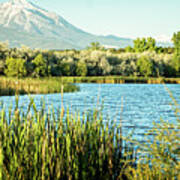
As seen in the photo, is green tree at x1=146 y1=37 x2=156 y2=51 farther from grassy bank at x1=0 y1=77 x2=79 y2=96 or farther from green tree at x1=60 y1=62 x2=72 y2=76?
grassy bank at x1=0 y1=77 x2=79 y2=96

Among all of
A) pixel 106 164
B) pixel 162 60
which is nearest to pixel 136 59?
pixel 162 60

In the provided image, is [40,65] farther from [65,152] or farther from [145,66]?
[65,152]

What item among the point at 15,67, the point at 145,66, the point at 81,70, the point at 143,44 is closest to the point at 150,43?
the point at 143,44

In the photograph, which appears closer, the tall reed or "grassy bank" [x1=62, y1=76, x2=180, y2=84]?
the tall reed

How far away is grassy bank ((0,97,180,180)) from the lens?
11.7 ft

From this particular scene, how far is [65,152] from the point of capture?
4.24 m

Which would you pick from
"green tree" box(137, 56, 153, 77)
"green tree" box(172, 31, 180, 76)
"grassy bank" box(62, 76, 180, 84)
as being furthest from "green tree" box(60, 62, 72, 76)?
"green tree" box(172, 31, 180, 76)

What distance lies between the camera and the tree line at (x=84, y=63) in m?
46.7

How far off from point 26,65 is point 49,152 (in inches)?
1731

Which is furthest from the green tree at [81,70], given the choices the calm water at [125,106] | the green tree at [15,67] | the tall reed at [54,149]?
the tall reed at [54,149]

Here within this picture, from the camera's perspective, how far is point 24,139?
13.1ft

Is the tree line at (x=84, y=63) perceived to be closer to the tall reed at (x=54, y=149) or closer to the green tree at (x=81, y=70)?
the green tree at (x=81, y=70)

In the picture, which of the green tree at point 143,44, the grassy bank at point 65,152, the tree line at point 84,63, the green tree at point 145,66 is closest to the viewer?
the grassy bank at point 65,152

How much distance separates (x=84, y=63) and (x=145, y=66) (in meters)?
10.3
